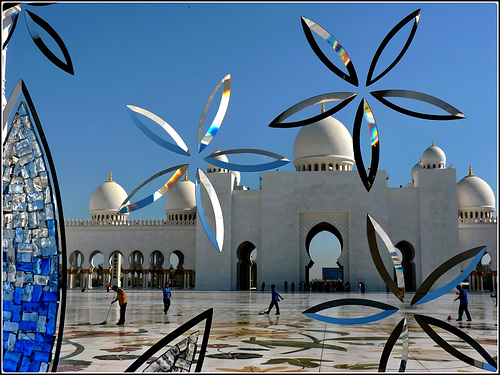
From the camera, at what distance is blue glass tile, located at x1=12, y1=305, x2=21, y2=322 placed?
379cm

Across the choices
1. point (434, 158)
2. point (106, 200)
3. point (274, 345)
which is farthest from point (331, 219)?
point (274, 345)

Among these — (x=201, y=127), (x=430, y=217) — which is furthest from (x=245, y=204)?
(x=201, y=127)

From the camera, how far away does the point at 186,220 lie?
28.1 m

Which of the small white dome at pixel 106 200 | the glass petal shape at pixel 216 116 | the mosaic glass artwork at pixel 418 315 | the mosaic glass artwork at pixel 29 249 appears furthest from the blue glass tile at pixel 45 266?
the small white dome at pixel 106 200

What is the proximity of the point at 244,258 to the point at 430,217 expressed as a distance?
30.9ft

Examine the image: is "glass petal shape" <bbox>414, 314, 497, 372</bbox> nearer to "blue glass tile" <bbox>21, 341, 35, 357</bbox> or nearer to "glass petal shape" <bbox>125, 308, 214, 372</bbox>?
"glass petal shape" <bbox>125, 308, 214, 372</bbox>

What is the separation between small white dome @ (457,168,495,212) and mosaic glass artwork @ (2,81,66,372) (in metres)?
26.1

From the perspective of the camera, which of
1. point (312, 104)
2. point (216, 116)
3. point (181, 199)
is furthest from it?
point (181, 199)

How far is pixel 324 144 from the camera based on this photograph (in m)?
23.5

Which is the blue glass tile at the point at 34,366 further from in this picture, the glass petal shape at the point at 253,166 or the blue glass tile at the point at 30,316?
the glass petal shape at the point at 253,166

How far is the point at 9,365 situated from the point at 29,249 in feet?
2.67

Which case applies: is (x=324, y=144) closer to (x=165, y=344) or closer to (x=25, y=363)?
(x=165, y=344)

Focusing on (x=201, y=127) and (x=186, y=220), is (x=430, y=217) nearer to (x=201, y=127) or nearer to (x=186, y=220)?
(x=186, y=220)

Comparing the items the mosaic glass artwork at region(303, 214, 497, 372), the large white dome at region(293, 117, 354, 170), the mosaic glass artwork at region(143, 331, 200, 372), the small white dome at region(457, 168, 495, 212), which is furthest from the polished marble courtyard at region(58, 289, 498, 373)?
the small white dome at region(457, 168, 495, 212)
